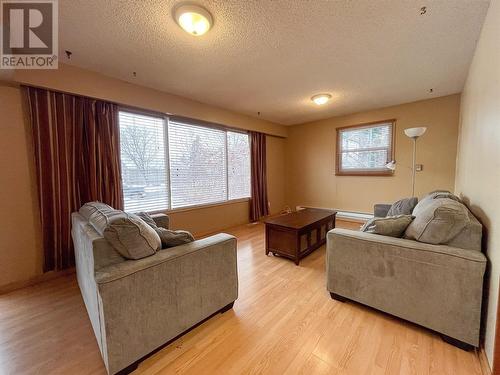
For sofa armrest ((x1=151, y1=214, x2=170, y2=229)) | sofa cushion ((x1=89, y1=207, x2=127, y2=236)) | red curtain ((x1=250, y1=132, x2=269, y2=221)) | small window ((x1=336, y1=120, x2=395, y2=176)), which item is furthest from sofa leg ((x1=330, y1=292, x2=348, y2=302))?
small window ((x1=336, y1=120, x2=395, y2=176))

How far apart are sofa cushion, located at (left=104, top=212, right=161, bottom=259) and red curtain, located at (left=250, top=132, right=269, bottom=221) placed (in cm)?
343

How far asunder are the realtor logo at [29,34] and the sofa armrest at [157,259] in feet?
6.34

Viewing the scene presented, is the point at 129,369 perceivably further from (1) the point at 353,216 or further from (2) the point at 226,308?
(1) the point at 353,216

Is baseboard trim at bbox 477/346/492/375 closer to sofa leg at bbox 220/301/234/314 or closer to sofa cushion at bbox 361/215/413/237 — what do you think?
sofa cushion at bbox 361/215/413/237

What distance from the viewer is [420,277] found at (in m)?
1.46

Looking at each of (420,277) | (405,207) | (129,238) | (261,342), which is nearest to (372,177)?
(405,207)

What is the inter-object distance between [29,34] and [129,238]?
6.70ft

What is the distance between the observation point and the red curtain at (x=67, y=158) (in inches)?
88.4

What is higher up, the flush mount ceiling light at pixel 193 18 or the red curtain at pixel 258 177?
the flush mount ceiling light at pixel 193 18

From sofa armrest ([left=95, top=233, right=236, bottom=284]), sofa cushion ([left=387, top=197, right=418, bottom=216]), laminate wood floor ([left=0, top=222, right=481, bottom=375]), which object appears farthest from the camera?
sofa cushion ([left=387, top=197, right=418, bottom=216])

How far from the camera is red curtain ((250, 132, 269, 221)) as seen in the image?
15.4 ft

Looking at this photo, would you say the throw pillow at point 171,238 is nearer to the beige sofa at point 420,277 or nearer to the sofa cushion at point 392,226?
the beige sofa at point 420,277

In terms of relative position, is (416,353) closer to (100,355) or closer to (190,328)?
(190,328)

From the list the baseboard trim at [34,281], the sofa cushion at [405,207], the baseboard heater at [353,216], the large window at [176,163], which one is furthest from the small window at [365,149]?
the baseboard trim at [34,281]
